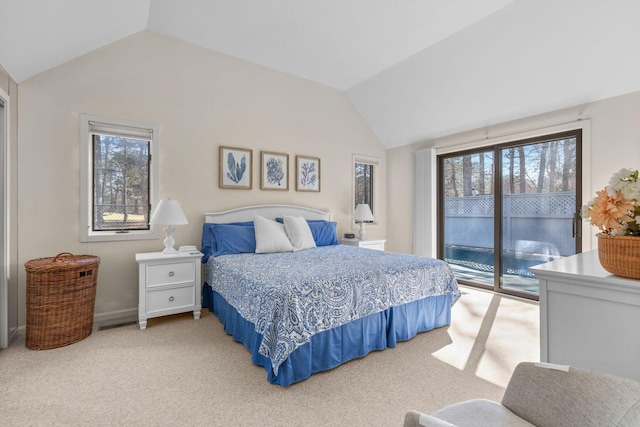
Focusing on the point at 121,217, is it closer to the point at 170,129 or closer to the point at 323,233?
the point at 170,129

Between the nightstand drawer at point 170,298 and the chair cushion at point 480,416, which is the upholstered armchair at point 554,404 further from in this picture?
the nightstand drawer at point 170,298

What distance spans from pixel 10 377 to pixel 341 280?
2.37 m

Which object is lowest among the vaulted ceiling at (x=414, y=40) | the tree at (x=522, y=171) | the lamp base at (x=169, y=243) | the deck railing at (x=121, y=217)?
the lamp base at (x=169, y=243)

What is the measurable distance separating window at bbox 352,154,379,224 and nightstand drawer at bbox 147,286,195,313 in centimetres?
295

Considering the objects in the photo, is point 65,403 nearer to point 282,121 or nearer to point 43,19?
point 43,19

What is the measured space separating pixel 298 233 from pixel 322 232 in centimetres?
54

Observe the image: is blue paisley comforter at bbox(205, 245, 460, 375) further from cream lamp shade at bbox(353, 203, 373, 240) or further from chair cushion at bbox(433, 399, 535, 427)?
cream lamp shade at bbox(353, 203, 373, 240)

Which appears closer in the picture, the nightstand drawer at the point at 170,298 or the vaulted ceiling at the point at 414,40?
the vaulted ceiling at the point at 414,40

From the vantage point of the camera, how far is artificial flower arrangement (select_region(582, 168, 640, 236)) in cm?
97

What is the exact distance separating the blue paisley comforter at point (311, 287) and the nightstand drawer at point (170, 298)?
0.83 feet

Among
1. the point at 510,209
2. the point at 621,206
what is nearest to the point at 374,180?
A: the point at 510,209

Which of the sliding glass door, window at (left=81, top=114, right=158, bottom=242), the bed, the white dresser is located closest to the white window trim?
the sliding glass door

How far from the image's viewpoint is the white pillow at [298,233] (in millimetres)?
3775

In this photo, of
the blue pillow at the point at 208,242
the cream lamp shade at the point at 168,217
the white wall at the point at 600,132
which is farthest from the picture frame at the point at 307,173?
the white wall at the point at 600,132
